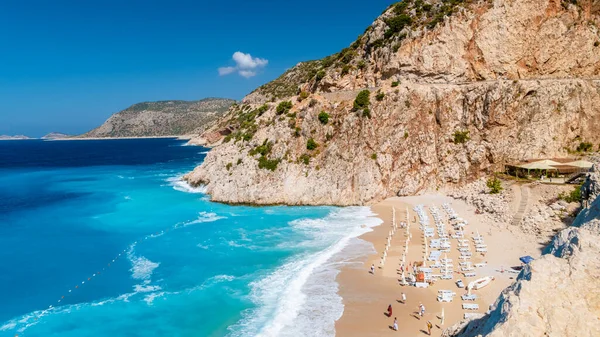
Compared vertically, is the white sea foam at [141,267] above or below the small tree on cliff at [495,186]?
below

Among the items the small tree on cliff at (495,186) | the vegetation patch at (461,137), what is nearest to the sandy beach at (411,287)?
the small tree on cliff at (495,186)

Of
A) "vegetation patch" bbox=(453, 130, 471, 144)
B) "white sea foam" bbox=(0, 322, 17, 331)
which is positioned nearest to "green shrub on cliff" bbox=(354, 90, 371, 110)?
"vegetation patch" bbox=(453, 130, 471, 144)

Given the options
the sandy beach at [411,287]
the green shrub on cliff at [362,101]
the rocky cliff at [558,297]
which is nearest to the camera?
the rocky cliff at [558,297]

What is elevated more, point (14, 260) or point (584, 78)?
point (584, 78)

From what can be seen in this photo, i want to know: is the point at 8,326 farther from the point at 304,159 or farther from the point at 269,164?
the point at 304,159

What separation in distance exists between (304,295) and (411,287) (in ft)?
19.0

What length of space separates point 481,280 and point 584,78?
113ft

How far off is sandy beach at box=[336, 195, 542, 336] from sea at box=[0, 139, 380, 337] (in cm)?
99

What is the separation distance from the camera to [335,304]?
19328 millimetres

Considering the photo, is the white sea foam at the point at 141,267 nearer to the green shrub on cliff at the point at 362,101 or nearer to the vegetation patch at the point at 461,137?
the green shrub on cliff at the point at 362,101

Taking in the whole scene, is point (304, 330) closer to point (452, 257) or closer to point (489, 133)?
point (452, 257)

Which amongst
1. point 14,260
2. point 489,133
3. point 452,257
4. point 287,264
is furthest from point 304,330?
point 489,133

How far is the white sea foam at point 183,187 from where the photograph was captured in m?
52.4

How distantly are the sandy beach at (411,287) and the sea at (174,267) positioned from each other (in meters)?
0.99
